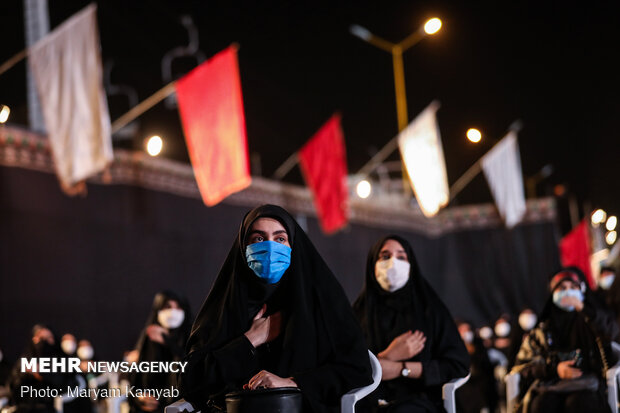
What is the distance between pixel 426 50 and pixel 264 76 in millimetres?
3116

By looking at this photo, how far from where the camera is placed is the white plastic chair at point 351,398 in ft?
10.4

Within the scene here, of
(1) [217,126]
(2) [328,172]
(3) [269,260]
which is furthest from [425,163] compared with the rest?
(3) [269,260]

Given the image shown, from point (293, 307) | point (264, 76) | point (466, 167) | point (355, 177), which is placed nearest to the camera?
point (293, 307)

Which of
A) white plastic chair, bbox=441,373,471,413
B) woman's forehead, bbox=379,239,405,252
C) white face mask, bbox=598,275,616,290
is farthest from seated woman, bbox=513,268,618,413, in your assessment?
white face mask, bbox=598,275,616,290

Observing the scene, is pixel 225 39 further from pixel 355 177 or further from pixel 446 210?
pixel 446 210

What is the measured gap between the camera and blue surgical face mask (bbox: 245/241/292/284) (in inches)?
125

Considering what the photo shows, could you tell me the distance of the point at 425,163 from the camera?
1274 cm

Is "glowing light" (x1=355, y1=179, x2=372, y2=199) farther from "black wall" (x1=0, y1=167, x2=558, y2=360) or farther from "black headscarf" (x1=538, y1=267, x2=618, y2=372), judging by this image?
"black headscarf" (x1=538, y1=267, x2=618, y2=372)

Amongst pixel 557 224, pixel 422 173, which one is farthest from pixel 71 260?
pixel 557 224

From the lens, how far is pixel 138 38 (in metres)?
11.8

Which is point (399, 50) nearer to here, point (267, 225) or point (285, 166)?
point (285, 166)

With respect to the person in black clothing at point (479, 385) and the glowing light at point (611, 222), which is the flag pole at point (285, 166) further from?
the glowing light at point (611, 222)

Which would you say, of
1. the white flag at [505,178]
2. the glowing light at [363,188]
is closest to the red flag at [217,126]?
the glowing light at [363,188]

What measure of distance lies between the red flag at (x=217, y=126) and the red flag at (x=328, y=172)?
3.43 meters
